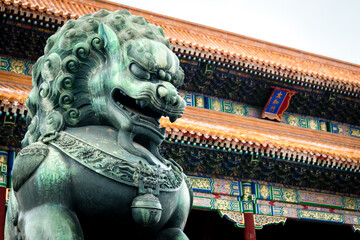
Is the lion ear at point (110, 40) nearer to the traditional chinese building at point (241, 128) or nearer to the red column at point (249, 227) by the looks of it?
the traditional chinese building at point (241, 128)

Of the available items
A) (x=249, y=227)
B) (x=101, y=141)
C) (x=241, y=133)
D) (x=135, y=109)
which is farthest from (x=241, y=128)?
(x=101, y=141)

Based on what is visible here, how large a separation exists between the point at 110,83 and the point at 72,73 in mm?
167

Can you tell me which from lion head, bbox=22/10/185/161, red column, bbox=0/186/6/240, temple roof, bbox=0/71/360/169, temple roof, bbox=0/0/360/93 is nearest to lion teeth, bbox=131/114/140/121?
lion head, bbox=22/10/185/161

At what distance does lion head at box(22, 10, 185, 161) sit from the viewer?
209cm

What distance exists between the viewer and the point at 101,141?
6.76 ft

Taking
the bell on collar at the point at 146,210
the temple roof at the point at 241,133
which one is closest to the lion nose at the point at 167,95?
the bell on collar at the point at 146,210

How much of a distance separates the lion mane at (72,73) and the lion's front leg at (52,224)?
288 mm

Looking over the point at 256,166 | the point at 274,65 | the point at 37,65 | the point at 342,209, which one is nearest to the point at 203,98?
the point at 274,65

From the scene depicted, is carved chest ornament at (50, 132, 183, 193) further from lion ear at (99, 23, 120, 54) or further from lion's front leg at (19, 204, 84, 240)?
lion ear at (99, 23, 120, 54)

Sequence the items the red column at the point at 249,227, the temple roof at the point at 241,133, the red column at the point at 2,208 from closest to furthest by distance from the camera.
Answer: the red column at the point at 2,208, the temple roof at the point at 241,133, the red column at the point at 249,227

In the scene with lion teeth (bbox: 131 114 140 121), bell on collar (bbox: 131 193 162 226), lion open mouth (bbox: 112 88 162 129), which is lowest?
bell on collar (bbox: 131 193 162 226)

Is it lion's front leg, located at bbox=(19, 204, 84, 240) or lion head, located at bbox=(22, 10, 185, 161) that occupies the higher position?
lion head, located at bbox=(22, 10, 185, 161)

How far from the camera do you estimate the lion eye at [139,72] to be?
211cm

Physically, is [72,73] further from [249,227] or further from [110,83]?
[249,227]
